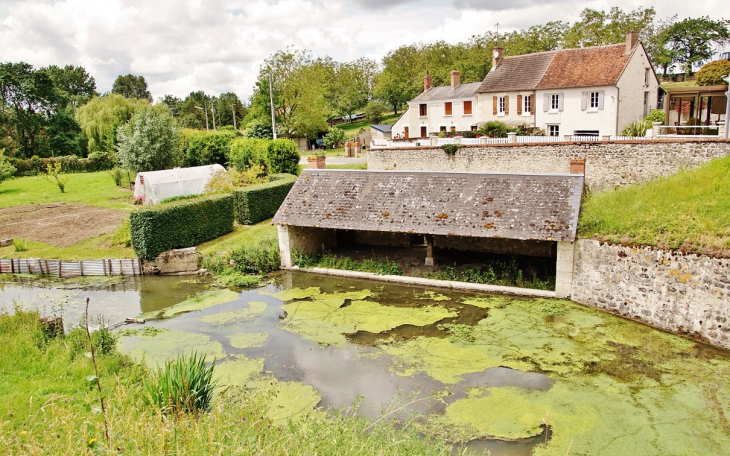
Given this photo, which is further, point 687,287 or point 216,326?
point 216,326

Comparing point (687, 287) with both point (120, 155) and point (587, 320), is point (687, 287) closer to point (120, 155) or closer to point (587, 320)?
point (587, 320)

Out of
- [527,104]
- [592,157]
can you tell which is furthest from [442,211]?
[527,104]

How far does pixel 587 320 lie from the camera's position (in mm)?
13125

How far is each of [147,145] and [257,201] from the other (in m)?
12.5

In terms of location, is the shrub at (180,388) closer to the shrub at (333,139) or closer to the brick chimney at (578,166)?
the brick chimney at (578,166)

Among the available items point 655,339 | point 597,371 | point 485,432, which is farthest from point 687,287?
point 485,432

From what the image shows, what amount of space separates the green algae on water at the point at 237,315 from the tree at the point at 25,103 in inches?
1878

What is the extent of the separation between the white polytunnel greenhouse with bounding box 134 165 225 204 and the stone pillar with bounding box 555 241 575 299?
2189 cm

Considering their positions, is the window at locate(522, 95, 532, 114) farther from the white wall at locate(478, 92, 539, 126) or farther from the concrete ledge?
the concrete ledge

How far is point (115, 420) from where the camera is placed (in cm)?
578

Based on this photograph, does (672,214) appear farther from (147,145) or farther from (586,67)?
(147,145)

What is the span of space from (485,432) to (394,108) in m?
65.2

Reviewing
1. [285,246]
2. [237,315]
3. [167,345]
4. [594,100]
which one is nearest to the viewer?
[167,345]

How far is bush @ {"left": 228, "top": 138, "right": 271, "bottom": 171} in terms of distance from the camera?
3288 cm
